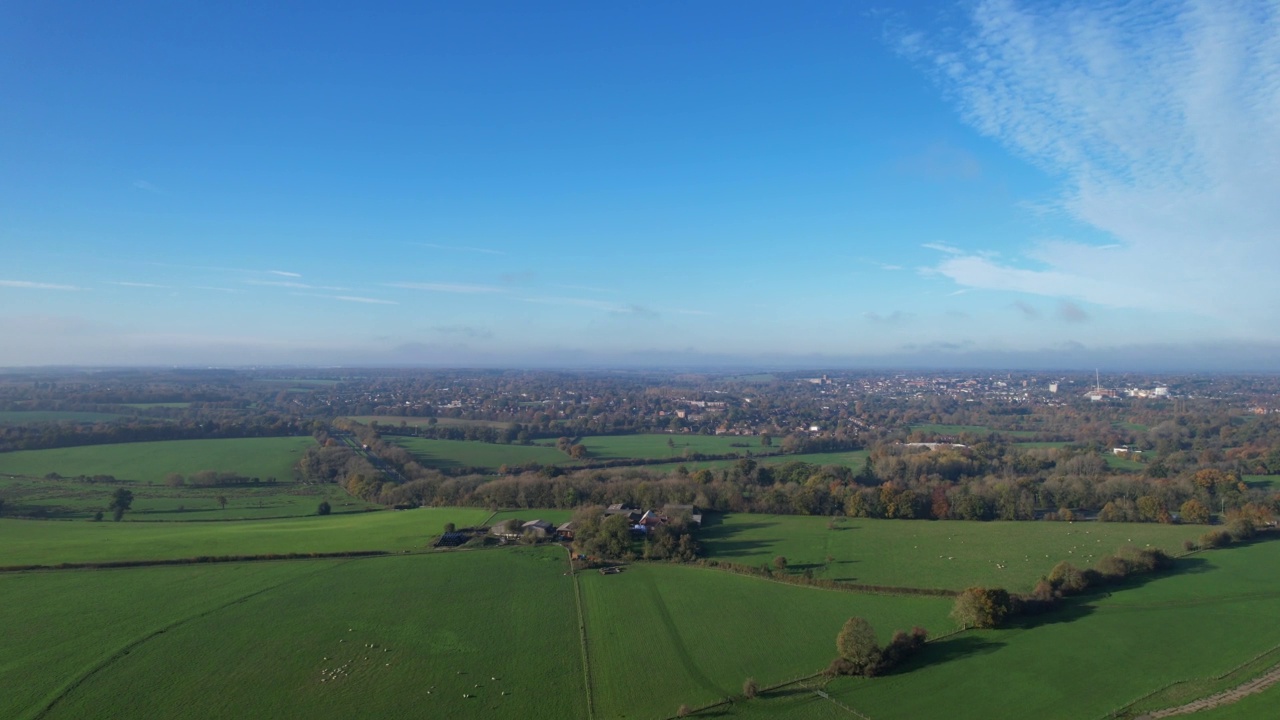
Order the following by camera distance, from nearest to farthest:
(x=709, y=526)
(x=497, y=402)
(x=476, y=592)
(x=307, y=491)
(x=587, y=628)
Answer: (x=587, y=628) < (x=476, y=592) < (x=709, y=526) < (x=307, y=491) < (x=497, y=402)

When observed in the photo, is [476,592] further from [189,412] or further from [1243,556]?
[189,412]

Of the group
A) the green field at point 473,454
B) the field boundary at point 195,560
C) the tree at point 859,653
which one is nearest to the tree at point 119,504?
the field boundary at point 195,560

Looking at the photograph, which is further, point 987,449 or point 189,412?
point 189,412

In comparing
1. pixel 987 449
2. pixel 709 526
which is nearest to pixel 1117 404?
pixel 987 449

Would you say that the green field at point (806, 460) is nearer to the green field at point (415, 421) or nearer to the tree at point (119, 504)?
the green field at point (415, 421)

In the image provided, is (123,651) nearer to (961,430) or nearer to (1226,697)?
(1226,697)

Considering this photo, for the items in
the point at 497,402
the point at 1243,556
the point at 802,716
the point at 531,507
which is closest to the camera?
the point at 802,716
